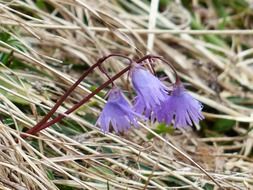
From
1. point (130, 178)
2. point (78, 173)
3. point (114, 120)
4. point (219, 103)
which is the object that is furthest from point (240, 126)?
point (114, 120)

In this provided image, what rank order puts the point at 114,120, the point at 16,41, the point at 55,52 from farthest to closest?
the point at 55,52 < the point at 16,41 < the point at 114,120

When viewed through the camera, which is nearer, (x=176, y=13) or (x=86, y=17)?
(x=86, y=17)

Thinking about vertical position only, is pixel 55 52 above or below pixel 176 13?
below

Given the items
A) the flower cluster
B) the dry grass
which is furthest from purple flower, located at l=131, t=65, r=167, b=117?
the dry grass

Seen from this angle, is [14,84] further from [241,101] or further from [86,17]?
[241,101]

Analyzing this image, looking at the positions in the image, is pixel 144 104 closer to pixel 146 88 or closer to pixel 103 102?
pixel 146 88

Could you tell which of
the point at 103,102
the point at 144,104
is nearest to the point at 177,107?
the point at 144,104
